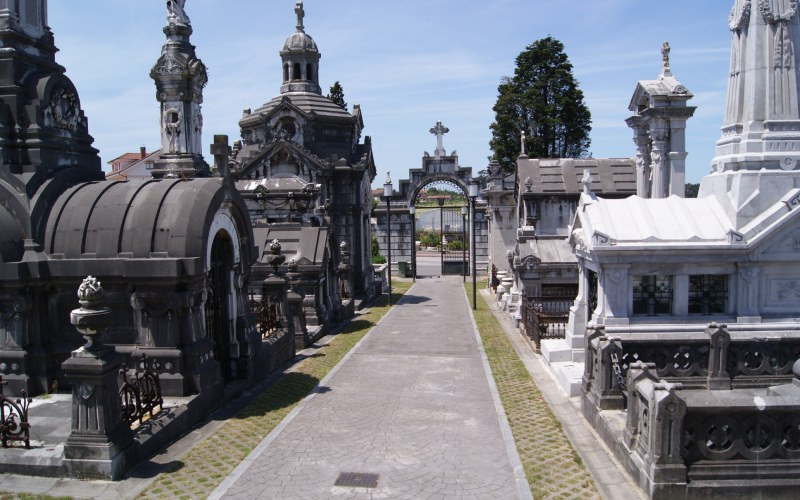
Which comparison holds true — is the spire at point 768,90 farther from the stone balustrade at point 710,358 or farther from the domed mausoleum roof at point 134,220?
the domed mausoleum roof at point 134,220

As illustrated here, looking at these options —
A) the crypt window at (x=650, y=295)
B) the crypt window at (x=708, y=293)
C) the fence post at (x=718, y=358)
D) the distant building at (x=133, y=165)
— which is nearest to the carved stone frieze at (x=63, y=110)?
the crypt window at (x=650, y=295)

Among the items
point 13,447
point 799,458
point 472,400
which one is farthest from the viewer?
point 472,400

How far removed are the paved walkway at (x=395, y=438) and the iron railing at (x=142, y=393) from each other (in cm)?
167

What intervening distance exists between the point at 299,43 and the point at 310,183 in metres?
9.50

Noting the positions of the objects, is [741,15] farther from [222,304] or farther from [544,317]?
[222,304]

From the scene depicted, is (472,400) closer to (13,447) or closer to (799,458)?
(799,458)

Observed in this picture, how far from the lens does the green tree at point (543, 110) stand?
1639 inches

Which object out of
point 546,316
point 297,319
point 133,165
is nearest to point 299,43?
point 297,319

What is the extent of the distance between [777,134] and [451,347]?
875 cm

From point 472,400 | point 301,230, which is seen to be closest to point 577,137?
point 301,230

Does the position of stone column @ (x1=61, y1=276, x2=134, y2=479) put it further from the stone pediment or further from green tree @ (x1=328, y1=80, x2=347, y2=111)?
green tree @ (x1=328, y1=80, x2=347, y2=111)

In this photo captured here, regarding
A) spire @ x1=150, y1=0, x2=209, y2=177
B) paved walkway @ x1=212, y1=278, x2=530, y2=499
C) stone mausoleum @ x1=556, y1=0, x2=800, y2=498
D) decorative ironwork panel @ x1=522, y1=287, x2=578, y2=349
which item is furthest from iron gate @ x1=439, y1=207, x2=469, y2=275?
stone mausoleum @ x1=556, y1=0, x2=800, y2=498

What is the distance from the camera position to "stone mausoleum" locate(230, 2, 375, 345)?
19.1m

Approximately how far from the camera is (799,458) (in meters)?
6.45
